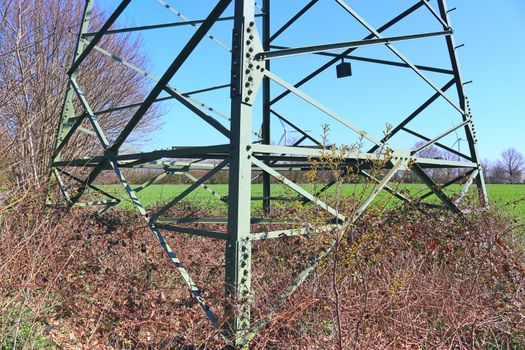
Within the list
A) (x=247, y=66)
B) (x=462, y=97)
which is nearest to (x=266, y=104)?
(x=462, y=97)

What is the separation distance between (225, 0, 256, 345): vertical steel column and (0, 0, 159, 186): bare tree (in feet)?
12.8

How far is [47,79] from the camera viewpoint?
892cm

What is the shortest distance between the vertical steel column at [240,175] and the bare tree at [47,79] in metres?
3.89

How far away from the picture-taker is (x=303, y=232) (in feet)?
11.4

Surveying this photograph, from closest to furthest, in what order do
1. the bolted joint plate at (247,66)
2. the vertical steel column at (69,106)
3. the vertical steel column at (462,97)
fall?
1. the bolted joint plate at (247,66)
2. the vertical steel column at (69,106)
3. the vertical steel column at (462,97)

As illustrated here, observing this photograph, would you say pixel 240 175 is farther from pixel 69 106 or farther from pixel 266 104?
pixel 266 104

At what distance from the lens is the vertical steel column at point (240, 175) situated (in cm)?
313

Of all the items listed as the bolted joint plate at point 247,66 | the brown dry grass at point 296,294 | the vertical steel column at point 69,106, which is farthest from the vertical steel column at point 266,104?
the bolted joint plate at point 247,66

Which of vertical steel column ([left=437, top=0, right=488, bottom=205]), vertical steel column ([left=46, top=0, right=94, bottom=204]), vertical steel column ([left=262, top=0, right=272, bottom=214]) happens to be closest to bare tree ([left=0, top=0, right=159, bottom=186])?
vertical steel column ([left=46, top=0, right=94, bottom=204])

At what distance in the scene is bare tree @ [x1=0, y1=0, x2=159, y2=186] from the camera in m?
7.77

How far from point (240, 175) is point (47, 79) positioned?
7.62m

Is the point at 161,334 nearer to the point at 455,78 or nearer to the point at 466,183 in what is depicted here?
the point at 466,183

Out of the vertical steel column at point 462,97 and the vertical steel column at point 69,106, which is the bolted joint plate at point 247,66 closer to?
the vertical steel column at point 69,106

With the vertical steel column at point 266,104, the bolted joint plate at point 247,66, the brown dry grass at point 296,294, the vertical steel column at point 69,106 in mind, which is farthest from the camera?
the vertical steel column at point 266,104
